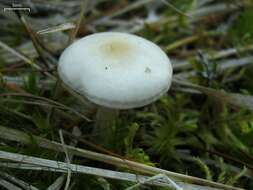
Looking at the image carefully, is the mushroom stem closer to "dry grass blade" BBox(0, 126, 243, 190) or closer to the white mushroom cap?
"dry grass blade" BBox(0, 126, 243, 190)

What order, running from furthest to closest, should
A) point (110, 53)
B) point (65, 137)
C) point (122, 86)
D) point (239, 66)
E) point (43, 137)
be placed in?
point (239, 66) < point (65, 137) < point (43, 137) < point (110, 53) < point (122, 86)

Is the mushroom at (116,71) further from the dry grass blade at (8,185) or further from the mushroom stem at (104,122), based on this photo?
the dry grass blade at (8,185)

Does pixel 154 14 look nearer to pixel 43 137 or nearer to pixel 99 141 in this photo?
pixel 99 141

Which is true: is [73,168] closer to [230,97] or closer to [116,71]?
[116,71]

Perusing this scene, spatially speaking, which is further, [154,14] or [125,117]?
[154,14]

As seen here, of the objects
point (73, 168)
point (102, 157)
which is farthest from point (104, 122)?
point (73, 168)

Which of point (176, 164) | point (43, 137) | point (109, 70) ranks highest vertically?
point (109, 70)

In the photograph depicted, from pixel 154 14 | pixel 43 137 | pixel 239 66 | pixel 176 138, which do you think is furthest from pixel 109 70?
pixel 154 14
